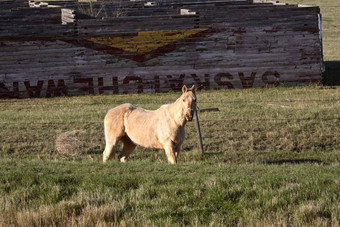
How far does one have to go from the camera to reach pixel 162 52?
78.3ft

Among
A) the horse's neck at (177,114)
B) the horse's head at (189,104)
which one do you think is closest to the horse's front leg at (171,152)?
the horse's neck at (177,114)

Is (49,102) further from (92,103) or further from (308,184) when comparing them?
(308,184)

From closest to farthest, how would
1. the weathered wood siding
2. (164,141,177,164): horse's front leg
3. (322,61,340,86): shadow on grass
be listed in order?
(164,141,177,164): horse's front leg < the weathered wood siding < (322,61,340,86): shadow on grass

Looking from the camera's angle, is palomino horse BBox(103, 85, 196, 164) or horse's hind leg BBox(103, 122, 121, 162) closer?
palomino horse BBox(103, 85, 196, 164)

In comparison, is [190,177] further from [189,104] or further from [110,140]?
[110,140]

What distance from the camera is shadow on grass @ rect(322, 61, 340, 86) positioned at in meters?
25.7

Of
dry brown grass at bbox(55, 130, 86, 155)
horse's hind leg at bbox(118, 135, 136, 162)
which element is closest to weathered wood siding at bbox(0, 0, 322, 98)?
dry brown grass at bbox(55, 130, 86, 155)

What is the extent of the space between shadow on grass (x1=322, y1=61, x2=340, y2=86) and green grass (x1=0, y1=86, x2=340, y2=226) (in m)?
8.15

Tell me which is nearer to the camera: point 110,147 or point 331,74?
point 110,147

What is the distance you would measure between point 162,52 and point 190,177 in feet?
47.7

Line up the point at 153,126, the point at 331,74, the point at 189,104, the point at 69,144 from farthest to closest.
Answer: the point at 331,74 < the point at 69,144 < the point at 153,126 < the point at 189,104

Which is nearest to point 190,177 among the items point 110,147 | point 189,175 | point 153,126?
point 189,175

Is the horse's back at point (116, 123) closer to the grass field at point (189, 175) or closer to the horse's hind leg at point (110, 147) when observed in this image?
the horse's hind leg at point (110, 147)

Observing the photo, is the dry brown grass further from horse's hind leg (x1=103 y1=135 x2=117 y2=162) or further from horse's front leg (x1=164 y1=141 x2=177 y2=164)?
horse's front leg (x1=164 y1=141 x2=177 y2=164)
